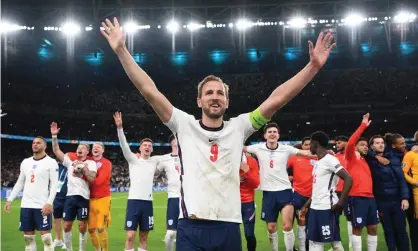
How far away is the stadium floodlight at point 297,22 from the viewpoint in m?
29.8

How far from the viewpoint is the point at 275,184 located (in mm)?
7973

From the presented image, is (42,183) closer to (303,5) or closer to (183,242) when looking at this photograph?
(183,242)

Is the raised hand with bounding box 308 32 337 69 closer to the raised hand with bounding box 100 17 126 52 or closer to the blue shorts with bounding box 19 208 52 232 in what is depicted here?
the raised hand with bounding box 100 17 126 52

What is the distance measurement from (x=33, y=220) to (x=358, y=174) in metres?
5.69

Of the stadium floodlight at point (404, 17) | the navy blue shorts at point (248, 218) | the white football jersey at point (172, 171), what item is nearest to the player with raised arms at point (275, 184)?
the navy blue shorts at point (248, 218)

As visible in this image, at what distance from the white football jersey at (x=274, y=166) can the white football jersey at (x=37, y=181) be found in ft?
12.1

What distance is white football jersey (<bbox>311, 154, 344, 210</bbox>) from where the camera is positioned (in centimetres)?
629

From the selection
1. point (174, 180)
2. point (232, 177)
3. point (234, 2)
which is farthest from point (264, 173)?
point (234, 2)

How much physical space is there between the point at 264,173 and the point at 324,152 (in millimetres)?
1891

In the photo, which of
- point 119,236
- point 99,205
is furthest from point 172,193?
point 119,236

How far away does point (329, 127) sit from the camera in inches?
1702

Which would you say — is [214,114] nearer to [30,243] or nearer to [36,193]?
[36,193]

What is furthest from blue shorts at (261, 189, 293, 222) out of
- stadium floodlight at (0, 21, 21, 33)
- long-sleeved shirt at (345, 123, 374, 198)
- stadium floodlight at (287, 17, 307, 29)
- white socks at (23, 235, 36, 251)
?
stadium floodlight at (0, 21, 21, 33)

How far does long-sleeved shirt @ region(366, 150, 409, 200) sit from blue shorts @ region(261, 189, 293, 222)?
157cm
